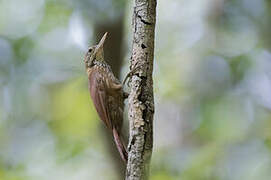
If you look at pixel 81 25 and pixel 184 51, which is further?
pixel 184 51

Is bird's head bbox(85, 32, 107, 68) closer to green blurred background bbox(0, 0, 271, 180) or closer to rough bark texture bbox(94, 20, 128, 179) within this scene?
rough bark texture bbox(94, 20, 128, 179)

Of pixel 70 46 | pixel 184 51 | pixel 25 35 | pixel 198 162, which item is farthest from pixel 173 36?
pixel 198 162

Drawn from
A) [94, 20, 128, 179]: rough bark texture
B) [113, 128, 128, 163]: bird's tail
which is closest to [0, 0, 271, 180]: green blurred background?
[94, 20, 128, 179]: rough bark texture

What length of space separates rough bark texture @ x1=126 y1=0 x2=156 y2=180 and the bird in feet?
2.00

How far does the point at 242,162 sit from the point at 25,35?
8.97 ft

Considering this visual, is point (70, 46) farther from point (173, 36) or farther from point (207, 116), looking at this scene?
point (207, 116)

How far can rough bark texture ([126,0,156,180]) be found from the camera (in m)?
2.10

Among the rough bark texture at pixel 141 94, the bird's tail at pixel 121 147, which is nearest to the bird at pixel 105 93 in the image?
the bird's tail at pixel 121 147

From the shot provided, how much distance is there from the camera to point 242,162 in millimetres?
4340

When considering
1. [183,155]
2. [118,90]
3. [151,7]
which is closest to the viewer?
[151,7]

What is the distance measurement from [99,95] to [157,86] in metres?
2.56

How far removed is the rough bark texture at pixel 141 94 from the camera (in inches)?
82.8

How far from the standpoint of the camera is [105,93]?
3.31m

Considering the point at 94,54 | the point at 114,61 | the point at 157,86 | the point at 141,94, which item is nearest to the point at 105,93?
the point at 94,54
